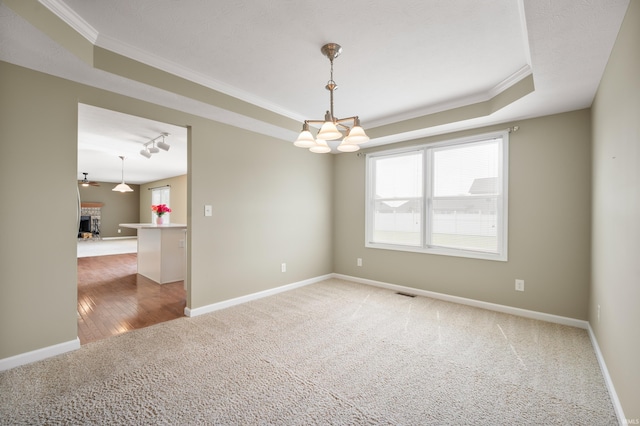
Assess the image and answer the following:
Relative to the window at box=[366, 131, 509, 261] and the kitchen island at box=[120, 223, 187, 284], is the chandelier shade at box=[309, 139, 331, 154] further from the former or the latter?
the kitchen island at box=[120, 223, 187, 284]

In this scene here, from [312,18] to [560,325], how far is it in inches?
151

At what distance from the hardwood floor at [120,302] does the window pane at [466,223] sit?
3.57 metres

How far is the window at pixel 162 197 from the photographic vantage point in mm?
10547

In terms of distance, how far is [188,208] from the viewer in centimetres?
325

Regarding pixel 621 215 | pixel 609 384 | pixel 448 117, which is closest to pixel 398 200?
pixel 448 117

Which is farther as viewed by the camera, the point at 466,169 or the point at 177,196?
the point at 177,196

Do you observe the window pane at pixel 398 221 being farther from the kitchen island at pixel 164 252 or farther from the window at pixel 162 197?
the window at pixel 162 197

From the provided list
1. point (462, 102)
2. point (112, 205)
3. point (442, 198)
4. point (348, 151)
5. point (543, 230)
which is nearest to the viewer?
point (348, 151)

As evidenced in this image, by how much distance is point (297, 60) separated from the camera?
8.52ft

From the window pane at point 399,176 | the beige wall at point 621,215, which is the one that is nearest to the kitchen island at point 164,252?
the window pane at point 399,176

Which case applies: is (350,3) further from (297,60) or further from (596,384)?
(596,384)

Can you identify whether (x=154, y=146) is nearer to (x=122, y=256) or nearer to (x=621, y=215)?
(x=122, y=256)

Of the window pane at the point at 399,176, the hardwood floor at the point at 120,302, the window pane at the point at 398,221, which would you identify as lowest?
the hardwood floor at the point at 120,302

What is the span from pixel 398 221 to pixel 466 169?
48.1 inches
